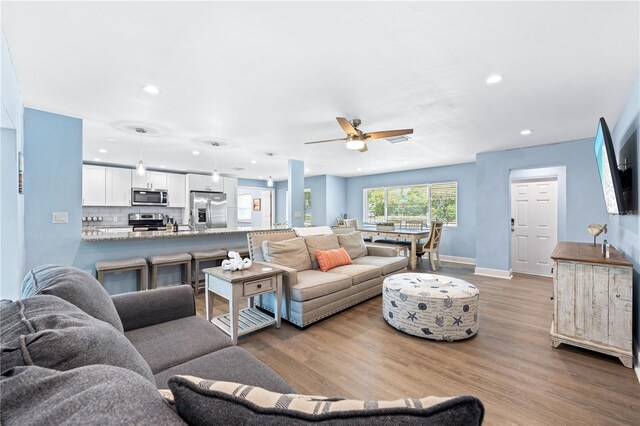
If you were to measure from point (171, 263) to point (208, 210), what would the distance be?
3.74 meters

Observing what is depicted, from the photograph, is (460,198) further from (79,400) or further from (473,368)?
(79,400)

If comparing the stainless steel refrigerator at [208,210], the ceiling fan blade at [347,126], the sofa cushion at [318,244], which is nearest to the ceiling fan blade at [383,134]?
the ceiling fan blade at [347,126]

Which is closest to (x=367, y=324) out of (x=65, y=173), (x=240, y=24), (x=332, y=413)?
(x=332, y=413)

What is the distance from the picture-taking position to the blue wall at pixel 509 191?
4203 mm

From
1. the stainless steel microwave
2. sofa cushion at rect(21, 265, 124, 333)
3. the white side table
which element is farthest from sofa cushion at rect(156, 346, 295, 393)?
the stainless steel microwave

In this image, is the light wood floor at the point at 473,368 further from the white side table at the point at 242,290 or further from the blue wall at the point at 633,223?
the blue wall at the point at 633,223

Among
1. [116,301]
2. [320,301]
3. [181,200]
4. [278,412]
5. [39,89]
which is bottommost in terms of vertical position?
[320,301]

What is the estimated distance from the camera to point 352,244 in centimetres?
453

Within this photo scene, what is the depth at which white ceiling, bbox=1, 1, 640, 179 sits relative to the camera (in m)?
1.65

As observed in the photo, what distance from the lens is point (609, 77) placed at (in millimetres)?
2387

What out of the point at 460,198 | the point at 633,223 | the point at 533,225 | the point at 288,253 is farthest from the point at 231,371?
the point at 460,198

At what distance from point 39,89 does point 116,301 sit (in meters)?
2.35

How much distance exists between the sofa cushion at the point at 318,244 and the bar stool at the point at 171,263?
1.77 metres

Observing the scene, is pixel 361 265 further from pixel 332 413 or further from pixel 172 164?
pixel 172 164
